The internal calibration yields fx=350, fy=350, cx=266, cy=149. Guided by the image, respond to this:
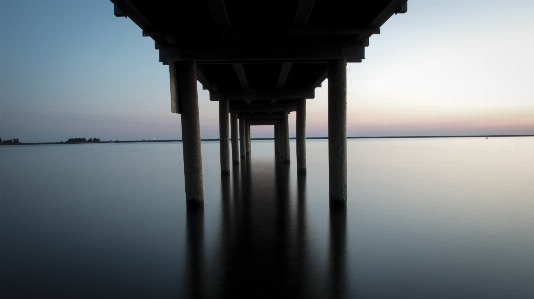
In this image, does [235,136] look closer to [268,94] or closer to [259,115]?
[259,115]

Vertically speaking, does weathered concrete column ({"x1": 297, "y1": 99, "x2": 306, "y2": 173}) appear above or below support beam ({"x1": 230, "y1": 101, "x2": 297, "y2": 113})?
below

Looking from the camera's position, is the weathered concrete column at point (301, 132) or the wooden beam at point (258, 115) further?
the wooden beam at point (258, 115)

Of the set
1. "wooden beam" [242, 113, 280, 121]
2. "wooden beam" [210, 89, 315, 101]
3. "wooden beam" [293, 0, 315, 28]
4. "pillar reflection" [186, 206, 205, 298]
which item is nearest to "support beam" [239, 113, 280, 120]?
"wooden beam" [242, 113, 280, 121]

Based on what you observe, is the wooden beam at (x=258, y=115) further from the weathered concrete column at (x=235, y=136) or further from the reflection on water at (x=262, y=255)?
the reflection on water at (x=262, y=255)

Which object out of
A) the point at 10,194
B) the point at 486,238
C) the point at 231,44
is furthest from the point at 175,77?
the point at 10,194

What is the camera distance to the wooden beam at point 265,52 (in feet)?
29.0

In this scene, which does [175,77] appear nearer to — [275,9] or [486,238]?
[275,9]

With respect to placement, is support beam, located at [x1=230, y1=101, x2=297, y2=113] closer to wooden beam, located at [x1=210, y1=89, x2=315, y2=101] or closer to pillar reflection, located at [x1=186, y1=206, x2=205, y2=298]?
wooden beam, located at [x1=210, y1=89, x2=315, y2=101]

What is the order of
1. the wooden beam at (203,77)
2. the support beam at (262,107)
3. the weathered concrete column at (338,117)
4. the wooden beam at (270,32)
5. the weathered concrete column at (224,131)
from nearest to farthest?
the wooden beam at (270,32) → the weathered concrete column at (338,117) → the wooden beam at (203,77) → the weathered concrete column at (224,131) → the support beam at (262,107)

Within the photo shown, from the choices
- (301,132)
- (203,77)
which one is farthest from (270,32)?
(301,132)

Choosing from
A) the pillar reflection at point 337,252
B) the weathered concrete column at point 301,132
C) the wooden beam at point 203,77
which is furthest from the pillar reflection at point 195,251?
the weathered concrete column at point 301,132

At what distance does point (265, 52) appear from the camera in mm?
9016

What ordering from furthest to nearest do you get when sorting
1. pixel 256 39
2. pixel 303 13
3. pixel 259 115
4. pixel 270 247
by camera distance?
pixel 259 115
pixel 256 39
pixel 303 13
pixel 270 247

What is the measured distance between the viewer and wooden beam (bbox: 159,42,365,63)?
8852 mm
